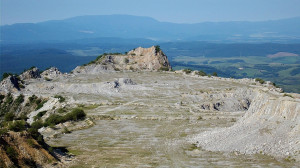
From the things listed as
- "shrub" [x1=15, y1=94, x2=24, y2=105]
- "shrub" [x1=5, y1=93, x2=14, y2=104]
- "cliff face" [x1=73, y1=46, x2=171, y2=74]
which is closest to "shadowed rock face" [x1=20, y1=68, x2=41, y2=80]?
"cliff face" [x1=73, y1=46, x2=171, y2=74]

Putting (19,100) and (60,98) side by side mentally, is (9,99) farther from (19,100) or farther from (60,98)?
(60,98)

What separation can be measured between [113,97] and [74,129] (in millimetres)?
32410

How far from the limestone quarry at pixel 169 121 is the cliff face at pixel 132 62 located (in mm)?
12342

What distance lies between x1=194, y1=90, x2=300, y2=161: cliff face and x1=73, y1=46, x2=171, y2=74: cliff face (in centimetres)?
9037

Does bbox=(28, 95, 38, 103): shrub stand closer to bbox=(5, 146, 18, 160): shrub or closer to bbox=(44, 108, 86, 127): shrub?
bbox=(44, 108, 86, 127): shrub

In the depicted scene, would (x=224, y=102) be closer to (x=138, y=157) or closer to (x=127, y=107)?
(x=127, y=107)

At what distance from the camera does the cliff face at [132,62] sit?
434 feet

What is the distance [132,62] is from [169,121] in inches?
3134

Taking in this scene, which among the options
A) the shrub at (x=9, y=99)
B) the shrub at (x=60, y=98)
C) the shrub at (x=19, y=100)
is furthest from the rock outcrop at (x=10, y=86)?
the shrub at (x=60, y=98)

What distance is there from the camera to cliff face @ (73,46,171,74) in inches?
5212

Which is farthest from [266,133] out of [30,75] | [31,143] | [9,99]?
[30,75]

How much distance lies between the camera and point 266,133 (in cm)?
4009

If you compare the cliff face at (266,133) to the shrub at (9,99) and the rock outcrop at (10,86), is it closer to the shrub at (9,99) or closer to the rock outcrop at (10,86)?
the shrub at (9,99)

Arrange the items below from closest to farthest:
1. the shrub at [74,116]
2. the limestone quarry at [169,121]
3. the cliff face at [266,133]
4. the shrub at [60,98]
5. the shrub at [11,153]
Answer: the shrub at [11,153] → the cliff face at [266,133] → the limestone quarry at [169,121] → the shrub at [74,116] → the shrub at [60,98]
